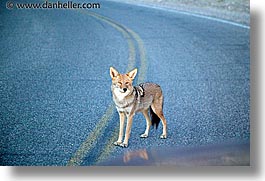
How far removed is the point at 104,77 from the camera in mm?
3775

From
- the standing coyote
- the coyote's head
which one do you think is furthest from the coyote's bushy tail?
the coyote's head

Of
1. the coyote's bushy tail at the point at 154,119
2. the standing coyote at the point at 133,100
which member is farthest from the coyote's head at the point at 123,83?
the coyote's bushy tail at the point at 154,119

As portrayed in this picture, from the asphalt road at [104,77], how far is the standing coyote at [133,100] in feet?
0.14

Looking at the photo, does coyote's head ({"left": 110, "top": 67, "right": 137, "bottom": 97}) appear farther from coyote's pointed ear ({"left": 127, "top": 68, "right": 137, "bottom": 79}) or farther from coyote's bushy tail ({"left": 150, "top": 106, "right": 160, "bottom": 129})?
coyote's bushy tail ({"left": 150, "top": 106, "right": 160, "bottom": 129})

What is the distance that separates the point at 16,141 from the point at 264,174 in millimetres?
1669

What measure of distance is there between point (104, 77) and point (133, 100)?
284 millimetres

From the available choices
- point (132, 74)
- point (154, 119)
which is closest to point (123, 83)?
point (132, 74)

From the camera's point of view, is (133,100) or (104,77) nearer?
(133,100)

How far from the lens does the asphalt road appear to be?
3695mm

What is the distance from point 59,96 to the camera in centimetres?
379

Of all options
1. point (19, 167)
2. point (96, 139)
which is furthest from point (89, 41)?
point (19, 167)

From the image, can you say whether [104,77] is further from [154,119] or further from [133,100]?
[154,119]

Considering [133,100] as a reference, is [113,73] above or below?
above

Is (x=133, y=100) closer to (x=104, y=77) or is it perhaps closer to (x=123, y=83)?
(x=123, y=83)
